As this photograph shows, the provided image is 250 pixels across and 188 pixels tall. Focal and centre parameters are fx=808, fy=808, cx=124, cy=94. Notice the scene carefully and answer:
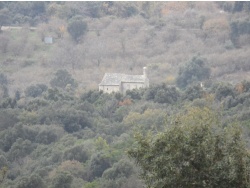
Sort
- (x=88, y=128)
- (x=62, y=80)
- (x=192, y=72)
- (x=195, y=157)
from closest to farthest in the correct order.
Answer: (x=195, y=157)
(x=88, y=128)
(x=192, y=72)
(x=62, y=80)

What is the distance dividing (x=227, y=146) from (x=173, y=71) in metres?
45.9

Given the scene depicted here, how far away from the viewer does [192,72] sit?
2239 inches

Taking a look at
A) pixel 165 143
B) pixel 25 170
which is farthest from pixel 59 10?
pixel 165 143

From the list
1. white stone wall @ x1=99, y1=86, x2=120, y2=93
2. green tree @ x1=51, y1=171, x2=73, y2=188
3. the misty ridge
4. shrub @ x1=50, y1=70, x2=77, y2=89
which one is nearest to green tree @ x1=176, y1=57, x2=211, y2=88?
the misty ridge

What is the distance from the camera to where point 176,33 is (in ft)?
236

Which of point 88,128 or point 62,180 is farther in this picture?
point 88,128

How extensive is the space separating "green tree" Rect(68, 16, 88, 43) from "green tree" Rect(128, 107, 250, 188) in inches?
2196

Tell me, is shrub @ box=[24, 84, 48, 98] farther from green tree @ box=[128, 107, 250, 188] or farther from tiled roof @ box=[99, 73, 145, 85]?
green tree @ box=[128, 107, 250, 188]

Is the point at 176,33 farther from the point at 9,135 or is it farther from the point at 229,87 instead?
the point at 9,135

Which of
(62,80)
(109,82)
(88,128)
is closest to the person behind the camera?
(88,128)

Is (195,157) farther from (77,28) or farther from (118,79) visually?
(77,28)

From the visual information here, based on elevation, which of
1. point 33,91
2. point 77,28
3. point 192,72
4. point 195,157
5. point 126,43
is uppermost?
point 195,157

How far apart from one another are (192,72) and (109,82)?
973 cm

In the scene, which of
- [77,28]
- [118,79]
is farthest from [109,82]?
[77,28]
